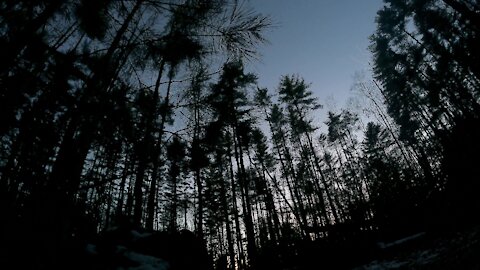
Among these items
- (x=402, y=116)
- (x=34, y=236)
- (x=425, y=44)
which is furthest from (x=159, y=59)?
(x=402, y=116)

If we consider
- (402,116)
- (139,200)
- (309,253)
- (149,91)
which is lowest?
→ (309,253)

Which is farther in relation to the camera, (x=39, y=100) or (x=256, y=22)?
(x=256, y=22)

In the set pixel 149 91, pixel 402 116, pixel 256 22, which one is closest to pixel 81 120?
pixel 149 91

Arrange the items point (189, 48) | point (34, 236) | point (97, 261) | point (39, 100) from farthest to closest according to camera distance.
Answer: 1. point (189, 48)
2. point (97, 261)
3. point (34, 236)
4. point (39, 100)

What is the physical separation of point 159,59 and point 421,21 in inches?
852

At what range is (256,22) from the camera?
419cm

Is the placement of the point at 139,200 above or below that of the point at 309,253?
above

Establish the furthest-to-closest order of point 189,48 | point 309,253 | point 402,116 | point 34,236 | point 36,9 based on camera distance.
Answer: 1. point 402,116
2. point 309,253
3. point 189,48
4. point 36,9
5. point 34,236

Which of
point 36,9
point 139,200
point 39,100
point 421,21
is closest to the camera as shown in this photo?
point 39,100

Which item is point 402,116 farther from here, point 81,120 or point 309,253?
point 81,120

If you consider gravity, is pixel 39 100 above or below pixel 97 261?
above

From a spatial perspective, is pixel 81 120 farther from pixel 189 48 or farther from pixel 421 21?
pixel 421 21

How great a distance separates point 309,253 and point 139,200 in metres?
5.29

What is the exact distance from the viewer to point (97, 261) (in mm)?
4156
